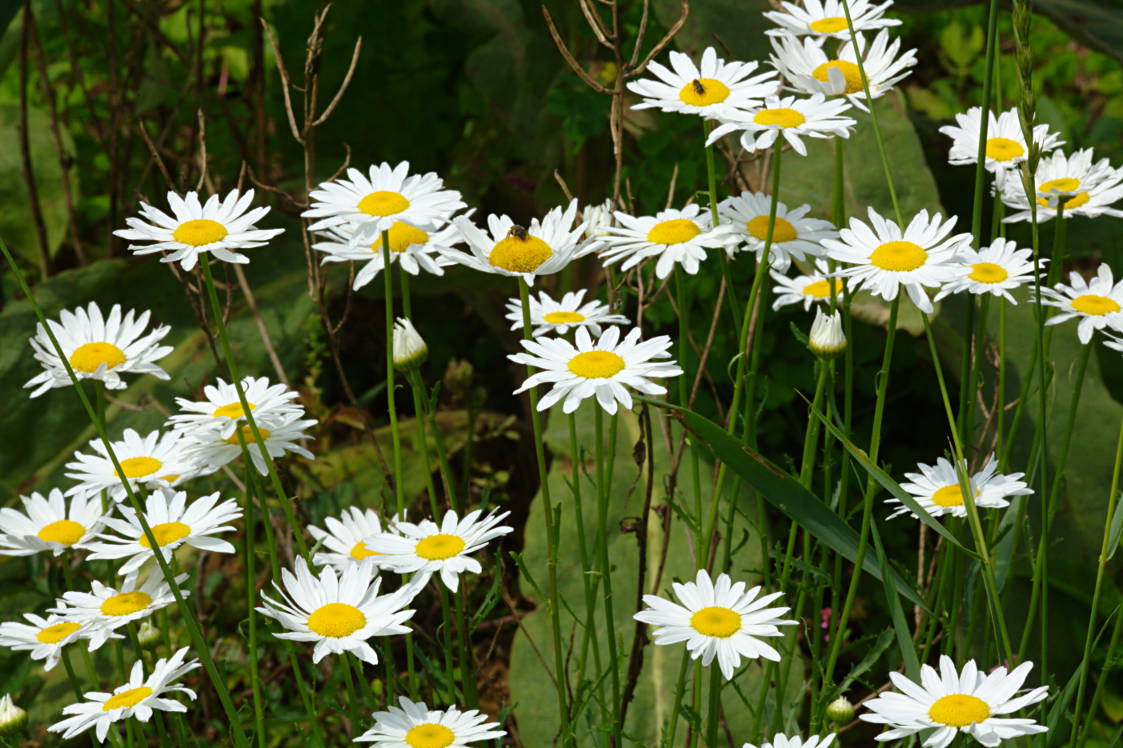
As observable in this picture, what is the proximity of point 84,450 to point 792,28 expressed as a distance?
3.72 feet

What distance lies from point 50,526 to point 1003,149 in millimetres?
743

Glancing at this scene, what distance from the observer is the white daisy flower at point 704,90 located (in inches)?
31.3

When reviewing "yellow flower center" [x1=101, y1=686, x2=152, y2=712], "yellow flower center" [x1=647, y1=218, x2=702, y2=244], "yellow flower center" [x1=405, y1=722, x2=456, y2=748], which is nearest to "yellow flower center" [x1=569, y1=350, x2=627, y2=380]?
"yellow flower center" [x1=647, y1=218, x2=702, y2=244]

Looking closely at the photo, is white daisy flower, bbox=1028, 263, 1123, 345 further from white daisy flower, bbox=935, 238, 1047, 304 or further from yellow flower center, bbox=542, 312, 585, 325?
yellow flower center, bbox=542, 312, 585, 325

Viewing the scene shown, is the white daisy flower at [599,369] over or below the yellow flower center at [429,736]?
over

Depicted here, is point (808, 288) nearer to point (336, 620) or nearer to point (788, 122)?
point (788, 122)

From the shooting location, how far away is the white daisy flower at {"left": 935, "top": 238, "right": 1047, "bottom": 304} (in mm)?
777

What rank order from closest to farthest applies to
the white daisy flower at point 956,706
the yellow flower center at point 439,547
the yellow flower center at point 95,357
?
the white daisy flower at point 956,706
the yellow flower center at point 439,547
the yellow flower center at point 95,357

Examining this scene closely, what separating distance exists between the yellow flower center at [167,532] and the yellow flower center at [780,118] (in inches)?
17.6

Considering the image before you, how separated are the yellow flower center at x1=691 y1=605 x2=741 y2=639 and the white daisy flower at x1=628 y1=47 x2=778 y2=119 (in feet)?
1.02

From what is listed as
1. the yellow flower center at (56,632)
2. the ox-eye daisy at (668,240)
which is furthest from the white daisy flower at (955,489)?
the yellow flower center at (56,632)

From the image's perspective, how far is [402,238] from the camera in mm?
840

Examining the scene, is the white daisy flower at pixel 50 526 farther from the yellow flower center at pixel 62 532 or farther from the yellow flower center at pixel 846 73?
the yellow flower center at pixel 846 73

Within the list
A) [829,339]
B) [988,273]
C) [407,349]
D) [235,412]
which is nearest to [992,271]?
[988,273]
